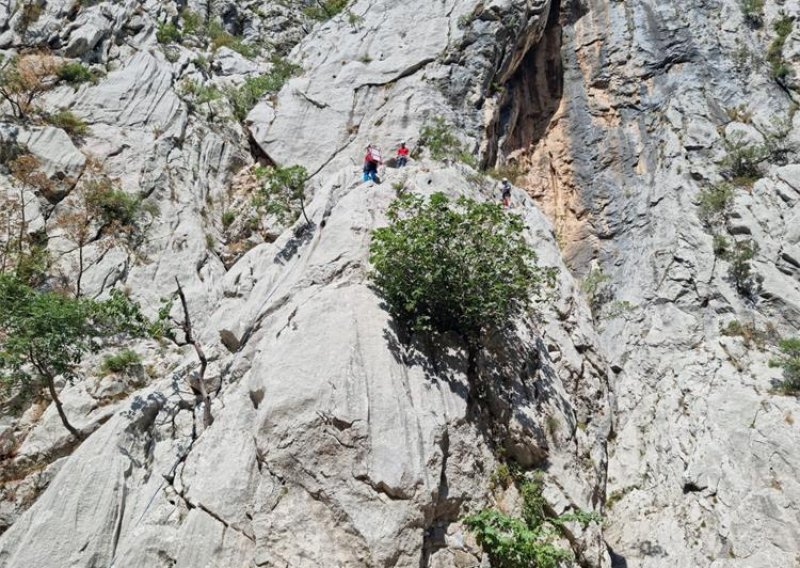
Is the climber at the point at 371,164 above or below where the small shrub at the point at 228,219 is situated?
above

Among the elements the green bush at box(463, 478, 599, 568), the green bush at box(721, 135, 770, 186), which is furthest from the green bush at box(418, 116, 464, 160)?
the green bush at box(463, 478, 599, 568)

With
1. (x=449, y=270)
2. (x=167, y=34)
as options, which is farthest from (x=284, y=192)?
(x=167, y=34)

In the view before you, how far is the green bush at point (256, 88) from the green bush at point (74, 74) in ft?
17.4

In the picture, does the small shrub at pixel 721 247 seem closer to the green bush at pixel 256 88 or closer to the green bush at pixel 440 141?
the green bush at pixel 440 141

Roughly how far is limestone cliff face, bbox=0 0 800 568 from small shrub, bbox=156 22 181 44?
37 centimetres

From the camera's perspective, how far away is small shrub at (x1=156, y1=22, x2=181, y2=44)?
88.1 ft

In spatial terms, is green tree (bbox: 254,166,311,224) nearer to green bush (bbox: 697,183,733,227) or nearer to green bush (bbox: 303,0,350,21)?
green bush (bbox: 697,183,733,227)

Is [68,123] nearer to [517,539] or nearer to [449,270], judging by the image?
[449,270]

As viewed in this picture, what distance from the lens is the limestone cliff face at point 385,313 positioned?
10422 mm

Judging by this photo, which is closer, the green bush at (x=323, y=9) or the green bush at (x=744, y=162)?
the green bush at (x=744, y=162)

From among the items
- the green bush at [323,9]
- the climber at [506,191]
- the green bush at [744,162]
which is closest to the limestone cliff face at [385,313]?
the green bush at [744,162]

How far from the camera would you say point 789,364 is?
15.7 metres

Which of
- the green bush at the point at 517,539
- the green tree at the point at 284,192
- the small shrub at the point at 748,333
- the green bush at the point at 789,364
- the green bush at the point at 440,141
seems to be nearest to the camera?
the green bush at the point at 517,539

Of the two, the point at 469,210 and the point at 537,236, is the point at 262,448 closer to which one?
the point at 469,210
